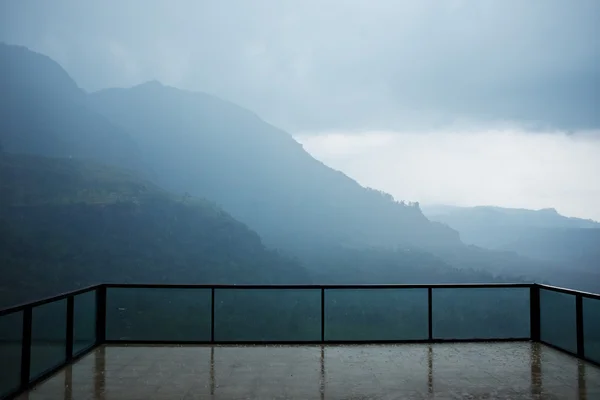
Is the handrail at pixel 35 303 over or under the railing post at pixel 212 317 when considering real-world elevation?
over

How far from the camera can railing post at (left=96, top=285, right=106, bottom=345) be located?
8414 millimetres

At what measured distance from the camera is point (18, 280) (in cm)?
7525

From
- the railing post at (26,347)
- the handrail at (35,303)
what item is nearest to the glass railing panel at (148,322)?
the handrail at (35,303)

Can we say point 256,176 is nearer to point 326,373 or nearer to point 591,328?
point 591,328

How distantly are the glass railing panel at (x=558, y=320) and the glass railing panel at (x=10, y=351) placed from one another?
7.44m

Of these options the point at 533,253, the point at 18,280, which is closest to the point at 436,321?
the point at 18,280

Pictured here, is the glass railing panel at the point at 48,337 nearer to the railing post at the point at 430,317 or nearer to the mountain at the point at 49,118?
the railing post at the point at 430,317

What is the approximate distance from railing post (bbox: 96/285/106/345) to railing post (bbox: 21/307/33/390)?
2282 millimetres

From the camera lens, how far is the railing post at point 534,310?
887 centimetres

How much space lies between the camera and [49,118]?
132 metres

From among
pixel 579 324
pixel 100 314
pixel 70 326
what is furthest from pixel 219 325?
pixel 579 324

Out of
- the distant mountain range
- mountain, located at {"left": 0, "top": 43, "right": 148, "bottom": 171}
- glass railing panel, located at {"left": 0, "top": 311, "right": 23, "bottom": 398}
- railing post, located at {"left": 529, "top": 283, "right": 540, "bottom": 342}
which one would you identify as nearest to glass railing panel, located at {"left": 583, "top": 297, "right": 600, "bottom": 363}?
railing post, located at {"left": 529, "top": 283, "right": 540, "bottom": 342}

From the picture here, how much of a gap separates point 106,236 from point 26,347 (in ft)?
308

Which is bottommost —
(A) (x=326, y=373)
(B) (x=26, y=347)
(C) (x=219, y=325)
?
(A) (x=326, y=373)
